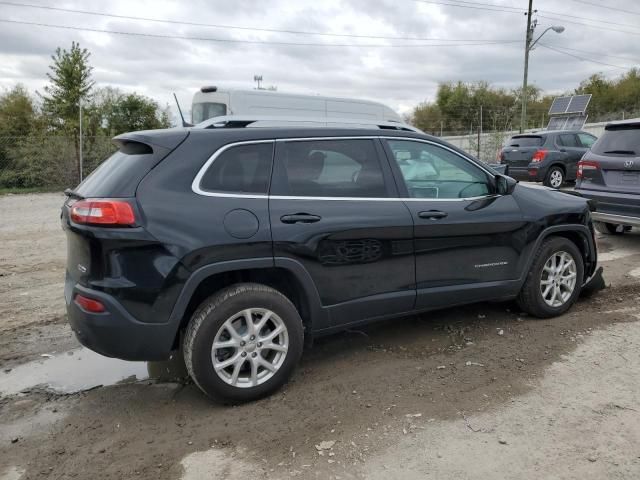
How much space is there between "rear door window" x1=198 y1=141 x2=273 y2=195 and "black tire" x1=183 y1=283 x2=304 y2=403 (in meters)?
0.63

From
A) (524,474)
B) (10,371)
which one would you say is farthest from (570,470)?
(10,371)

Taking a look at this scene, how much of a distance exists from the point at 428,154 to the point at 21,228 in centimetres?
843

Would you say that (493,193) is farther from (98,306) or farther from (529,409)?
(98,306)

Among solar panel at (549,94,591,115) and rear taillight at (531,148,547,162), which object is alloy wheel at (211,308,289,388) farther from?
solar panel at (549,94,591,115)

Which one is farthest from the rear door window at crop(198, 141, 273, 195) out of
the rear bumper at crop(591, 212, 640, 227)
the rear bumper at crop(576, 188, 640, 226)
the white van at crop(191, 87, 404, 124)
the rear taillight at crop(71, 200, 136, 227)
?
the white van at crop(191, 87, 404, 124)

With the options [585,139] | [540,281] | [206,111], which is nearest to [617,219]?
[540,281]

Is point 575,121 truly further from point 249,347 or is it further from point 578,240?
point 249,347

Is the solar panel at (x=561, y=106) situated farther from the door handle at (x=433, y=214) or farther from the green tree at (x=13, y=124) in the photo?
the door handle at (x=433, y=214)

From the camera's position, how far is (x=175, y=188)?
3.31m

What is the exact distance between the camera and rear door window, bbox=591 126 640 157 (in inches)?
288

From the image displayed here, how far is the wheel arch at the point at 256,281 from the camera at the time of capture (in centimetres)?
329

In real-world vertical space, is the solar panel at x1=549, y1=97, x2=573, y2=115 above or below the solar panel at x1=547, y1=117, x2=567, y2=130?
above

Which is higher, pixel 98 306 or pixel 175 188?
pixel 175 188

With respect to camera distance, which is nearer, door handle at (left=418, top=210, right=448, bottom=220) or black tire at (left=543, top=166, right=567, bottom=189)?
door handle at (left=418, top=210, right=448, bottom=220)
